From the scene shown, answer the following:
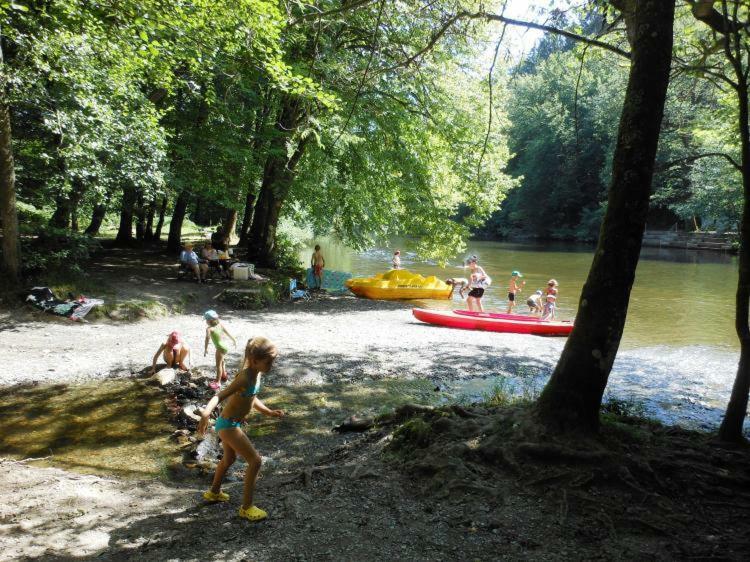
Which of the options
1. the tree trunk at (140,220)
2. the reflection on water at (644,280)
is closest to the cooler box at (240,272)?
the tree trunk at (140,220)

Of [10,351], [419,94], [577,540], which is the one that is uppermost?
[419,94]

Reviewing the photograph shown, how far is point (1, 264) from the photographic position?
1128 cm

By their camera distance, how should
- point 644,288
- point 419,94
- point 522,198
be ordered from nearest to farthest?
point 419,94 < point 644,288 < point 522,198

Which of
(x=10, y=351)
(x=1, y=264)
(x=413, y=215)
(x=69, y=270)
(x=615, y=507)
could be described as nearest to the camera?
(x=615, y=507)

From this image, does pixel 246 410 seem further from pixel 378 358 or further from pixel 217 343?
pixel 378 358

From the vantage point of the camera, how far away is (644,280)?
2641 cm

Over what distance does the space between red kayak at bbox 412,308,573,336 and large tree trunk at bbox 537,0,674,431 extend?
9248mm

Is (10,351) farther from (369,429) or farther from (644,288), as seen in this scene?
(644,288)

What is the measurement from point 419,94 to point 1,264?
38.9 ft

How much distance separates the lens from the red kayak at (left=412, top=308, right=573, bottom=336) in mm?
13547

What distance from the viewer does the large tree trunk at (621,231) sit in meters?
4.23

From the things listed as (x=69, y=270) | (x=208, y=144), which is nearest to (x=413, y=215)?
(x=208, y=144)

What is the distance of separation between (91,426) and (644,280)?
26470 mm

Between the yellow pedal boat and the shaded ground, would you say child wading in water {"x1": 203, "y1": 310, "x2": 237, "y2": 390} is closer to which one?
the shaded ground
